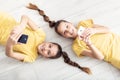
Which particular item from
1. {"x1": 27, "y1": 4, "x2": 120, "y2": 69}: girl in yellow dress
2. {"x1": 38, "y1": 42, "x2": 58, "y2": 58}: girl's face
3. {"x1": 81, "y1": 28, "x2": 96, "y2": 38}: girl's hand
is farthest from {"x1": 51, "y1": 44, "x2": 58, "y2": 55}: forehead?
{"x1": 81, "y1": 28, "x2": 96, "y2": 38}: girl's hand

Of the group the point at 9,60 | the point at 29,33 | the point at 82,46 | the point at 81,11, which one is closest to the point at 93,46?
the point at 82,46

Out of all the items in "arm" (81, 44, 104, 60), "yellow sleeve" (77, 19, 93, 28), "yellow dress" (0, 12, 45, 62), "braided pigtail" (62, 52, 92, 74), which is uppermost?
"yellow sleeve" (77, 19, 93, 28)

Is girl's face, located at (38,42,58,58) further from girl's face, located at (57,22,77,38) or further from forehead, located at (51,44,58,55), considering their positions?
girl's face, located at (57,22,77,38)

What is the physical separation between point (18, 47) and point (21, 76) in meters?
0.20

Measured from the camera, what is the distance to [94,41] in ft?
5.82

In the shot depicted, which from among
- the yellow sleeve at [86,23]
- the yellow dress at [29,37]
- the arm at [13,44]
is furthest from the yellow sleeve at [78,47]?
the arm at [13,44]

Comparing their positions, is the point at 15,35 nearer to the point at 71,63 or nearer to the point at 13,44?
the point at 13,44

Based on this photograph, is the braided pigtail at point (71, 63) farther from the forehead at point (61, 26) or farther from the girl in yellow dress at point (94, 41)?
the forehead at point (61, 26)

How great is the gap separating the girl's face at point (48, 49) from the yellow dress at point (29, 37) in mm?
56

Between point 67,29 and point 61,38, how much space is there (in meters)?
0.13

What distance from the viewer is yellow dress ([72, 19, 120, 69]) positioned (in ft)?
5.67

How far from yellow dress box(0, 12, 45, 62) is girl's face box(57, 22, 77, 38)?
0.14 metres

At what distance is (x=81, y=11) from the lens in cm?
191

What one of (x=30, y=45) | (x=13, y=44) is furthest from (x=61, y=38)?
(x=13, y=44)
